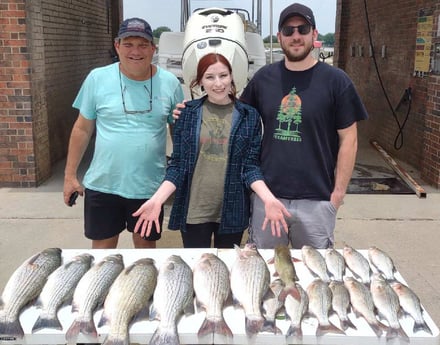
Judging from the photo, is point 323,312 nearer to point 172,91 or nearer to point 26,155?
point 172,91

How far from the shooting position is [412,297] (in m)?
2.06

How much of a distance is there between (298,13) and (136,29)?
2.87 feet

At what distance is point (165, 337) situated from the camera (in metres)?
1.82

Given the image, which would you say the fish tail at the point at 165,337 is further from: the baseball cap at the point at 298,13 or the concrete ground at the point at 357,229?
the concrete ground at the point at 357,229

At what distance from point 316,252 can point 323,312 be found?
1.55 feet

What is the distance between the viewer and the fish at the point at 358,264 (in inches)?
89.7

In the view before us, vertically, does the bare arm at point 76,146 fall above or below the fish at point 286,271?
above

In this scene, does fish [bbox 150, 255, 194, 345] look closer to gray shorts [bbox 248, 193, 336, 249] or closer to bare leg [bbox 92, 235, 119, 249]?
gray shorts [bbox 248, 193, 336, 249]

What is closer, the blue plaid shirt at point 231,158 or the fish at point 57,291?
the fish at point 57,291

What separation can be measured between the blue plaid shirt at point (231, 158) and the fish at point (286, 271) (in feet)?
1.33

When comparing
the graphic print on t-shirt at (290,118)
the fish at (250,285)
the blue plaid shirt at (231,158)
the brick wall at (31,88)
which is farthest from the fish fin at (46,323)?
the brick wall at (31,88)

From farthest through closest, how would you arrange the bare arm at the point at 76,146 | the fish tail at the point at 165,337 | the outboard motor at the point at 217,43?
the outboard motor at the point at 217,43, the bare arm at the point at 76,146, the fish tail at the point at 165,337

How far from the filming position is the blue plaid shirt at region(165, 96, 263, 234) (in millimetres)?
2623

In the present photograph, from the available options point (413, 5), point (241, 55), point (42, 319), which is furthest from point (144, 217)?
point (413, 5)
